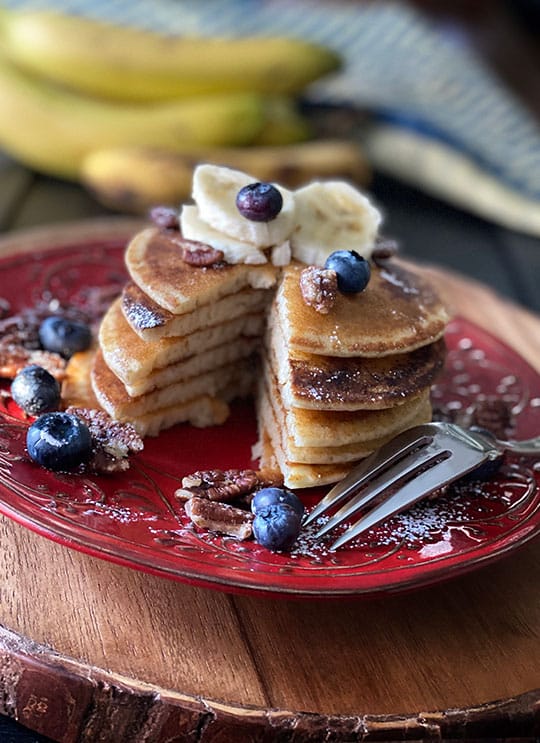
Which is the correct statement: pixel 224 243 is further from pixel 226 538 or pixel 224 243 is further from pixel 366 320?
pixel 226 538

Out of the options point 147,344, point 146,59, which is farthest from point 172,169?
point 147,344

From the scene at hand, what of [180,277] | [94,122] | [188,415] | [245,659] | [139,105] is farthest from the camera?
[139,105]

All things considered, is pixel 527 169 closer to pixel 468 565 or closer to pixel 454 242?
pixel 454 242

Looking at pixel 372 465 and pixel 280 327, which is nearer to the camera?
pixel 372 465

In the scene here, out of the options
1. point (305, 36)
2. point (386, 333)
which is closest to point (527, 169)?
point (305, 36)

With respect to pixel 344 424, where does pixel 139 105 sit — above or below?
below

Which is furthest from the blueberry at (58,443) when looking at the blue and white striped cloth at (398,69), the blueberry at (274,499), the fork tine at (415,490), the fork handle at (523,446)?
the blue and white striped cloth at (398,69)
